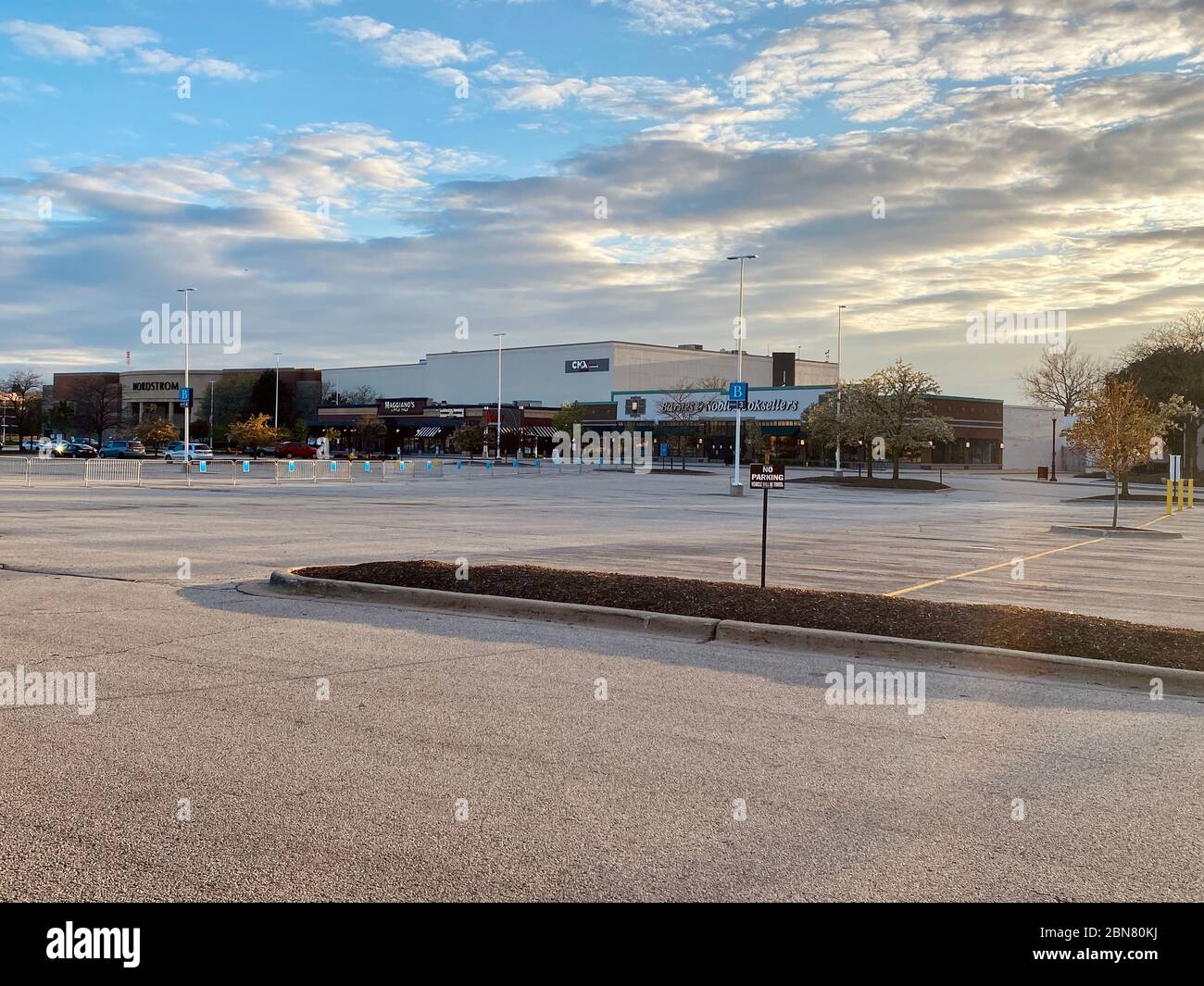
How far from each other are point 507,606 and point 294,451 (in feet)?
289

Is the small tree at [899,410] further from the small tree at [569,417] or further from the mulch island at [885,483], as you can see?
the small tree at [569,417]

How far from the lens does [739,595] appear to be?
1169 centimetres

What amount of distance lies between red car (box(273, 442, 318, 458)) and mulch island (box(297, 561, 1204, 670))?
83.0 m

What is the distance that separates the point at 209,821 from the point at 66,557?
12.7 meters

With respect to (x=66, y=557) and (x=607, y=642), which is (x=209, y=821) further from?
(x=66, y=557)

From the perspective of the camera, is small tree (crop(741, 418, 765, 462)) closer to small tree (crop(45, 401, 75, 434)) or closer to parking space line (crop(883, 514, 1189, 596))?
parking space line (crop(883, 514, 1189, 596))

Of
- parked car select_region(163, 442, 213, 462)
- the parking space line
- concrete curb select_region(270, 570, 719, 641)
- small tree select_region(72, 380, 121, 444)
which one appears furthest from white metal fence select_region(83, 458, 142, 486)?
small tree select_region(72, 380, 121, 444)

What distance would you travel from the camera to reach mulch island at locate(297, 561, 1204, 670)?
31.6 feet

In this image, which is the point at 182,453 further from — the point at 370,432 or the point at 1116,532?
the point at 1116,532

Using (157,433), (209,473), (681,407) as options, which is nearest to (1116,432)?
(209,473)

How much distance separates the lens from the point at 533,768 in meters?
6.25

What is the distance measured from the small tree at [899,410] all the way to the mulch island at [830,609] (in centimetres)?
5047
